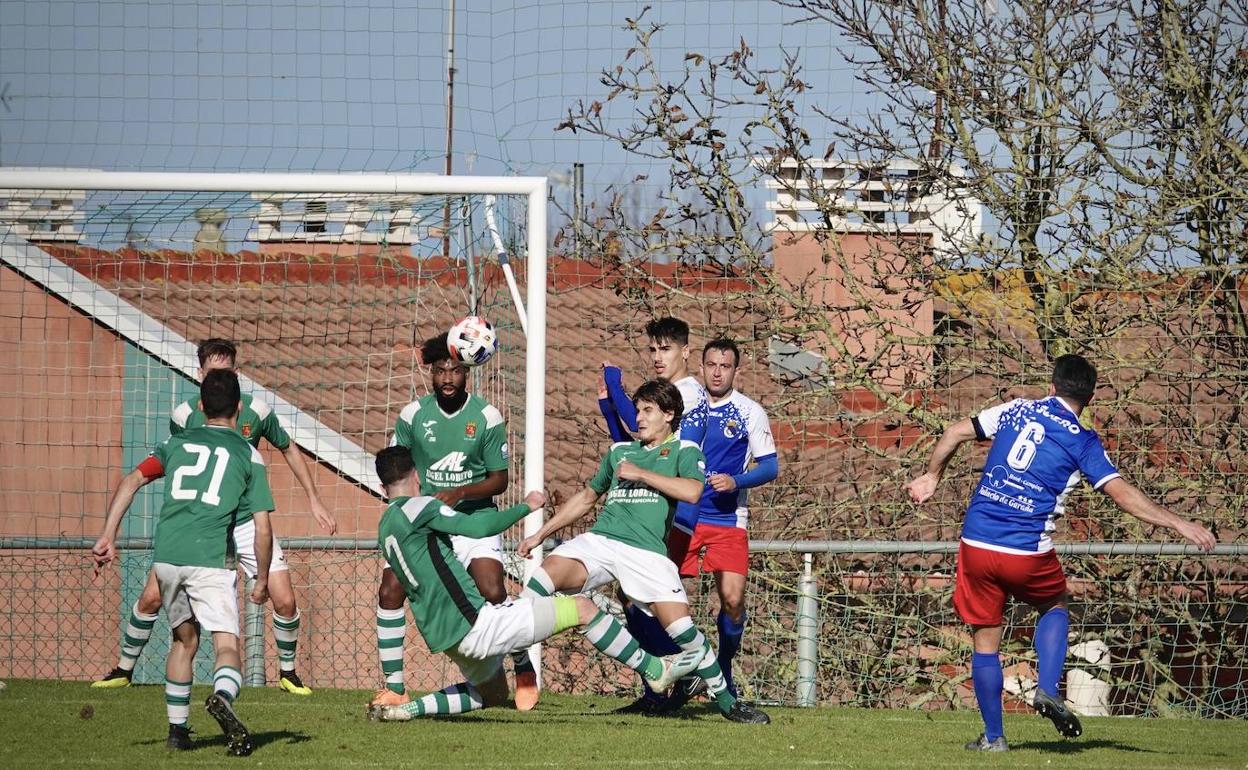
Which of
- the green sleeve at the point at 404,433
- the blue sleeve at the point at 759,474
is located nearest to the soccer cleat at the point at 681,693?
the blue sleeve at the point at 759,474

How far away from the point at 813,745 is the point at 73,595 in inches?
299

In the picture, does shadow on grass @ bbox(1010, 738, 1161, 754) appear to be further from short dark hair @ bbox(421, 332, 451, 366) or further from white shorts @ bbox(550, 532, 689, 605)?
short dark hair @ bbox(421, 332, 451, 366)

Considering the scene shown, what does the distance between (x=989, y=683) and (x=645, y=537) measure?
1.69 metres

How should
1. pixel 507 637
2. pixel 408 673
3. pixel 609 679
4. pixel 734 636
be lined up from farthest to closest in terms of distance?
pixel 408 673 → pixel 609 679 → pixel 734 636 → pixel 507 637

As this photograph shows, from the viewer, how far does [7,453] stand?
11805 mm

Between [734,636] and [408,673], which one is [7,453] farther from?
[734,636]

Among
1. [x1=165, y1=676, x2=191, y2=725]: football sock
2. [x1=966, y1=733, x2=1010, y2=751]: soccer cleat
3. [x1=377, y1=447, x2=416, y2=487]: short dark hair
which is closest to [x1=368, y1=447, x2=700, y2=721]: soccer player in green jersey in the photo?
[x1=377, y1=447, x2=416, y2=487]: short dark hair

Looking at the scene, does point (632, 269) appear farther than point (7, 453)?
No

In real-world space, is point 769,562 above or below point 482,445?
below

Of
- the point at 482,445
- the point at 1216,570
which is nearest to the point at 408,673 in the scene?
the point at 482,445

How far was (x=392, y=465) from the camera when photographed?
6.25m

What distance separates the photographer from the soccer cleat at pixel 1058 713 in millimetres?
6027

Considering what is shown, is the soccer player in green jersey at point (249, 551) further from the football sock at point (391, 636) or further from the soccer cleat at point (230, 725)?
the soccer cleat at point (230, 725)

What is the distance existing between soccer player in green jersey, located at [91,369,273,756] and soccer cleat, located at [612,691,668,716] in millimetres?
2312
